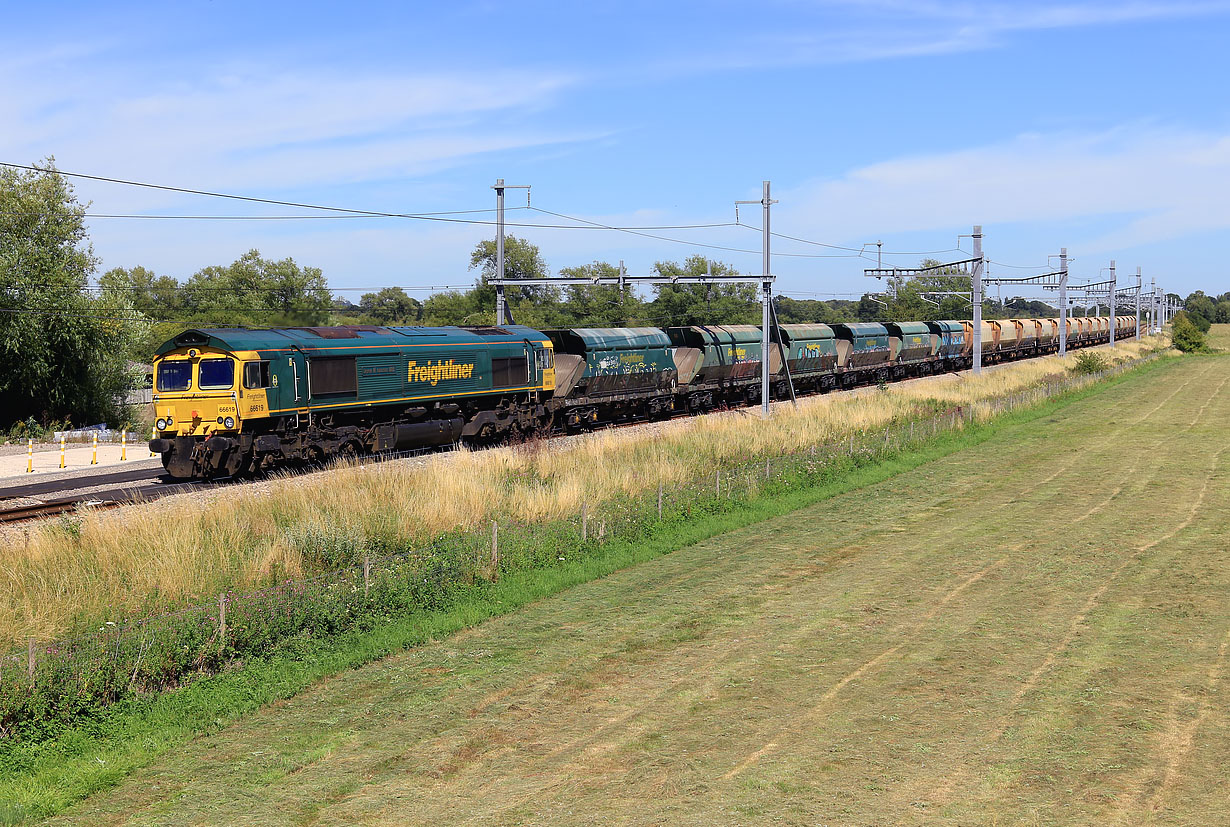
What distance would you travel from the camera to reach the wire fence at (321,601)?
34.8 ft

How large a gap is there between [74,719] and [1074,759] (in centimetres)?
985

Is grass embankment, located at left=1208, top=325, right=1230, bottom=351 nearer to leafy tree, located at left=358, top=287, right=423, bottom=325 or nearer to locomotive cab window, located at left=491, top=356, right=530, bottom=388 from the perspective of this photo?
leafy tree, located at left=358, top=287, right=423, bottom=325

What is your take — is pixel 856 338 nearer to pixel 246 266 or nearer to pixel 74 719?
pixel 74 719

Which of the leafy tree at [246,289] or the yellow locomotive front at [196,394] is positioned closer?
the yellow locomotive front at [196,394]

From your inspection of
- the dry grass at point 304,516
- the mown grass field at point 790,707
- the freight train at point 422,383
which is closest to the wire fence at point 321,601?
the dry grass at point 304,516

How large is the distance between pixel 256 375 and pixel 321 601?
1217cm

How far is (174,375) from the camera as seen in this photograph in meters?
24.7

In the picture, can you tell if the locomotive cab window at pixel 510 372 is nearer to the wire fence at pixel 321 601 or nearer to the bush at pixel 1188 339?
the wire fence at pixel 321 601

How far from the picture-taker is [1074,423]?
136ft

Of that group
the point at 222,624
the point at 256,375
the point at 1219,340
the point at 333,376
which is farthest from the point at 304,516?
the point at 1219,340

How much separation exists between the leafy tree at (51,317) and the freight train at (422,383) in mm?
20210

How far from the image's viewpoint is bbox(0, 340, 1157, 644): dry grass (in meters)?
13.4

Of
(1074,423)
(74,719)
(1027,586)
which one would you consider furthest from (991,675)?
(1074,423)

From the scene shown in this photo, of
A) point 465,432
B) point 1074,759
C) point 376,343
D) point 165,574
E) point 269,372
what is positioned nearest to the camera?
point 1074,759
